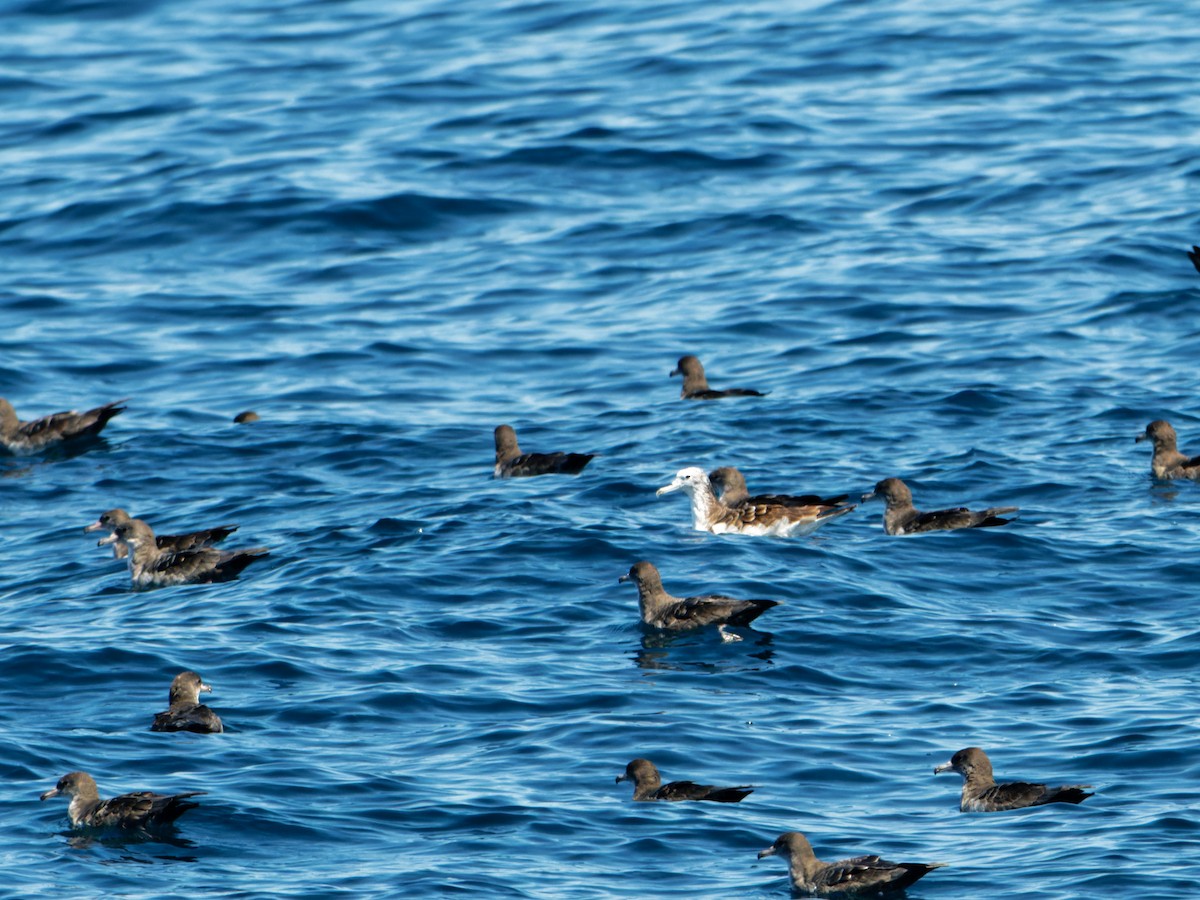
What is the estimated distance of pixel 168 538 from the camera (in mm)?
16875

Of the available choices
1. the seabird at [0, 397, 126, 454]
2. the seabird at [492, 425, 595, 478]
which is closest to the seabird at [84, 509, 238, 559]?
the seabird at [492, 425, 595, 478]

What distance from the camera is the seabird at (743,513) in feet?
56.6

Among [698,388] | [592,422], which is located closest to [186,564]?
[592,422]

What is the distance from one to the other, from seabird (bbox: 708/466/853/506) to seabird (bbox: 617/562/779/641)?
2588 mm

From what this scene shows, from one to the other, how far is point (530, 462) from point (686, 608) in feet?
14.6

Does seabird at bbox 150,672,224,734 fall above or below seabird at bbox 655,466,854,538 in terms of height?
above

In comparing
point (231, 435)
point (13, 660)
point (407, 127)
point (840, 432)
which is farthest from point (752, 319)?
point (13, 660)

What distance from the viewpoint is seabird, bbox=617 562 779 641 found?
14375mm

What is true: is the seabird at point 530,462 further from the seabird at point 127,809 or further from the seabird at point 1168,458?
the seabird at point 127,809

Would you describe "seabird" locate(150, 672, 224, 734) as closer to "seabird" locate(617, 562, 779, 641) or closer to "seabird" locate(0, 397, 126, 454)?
"seabird" locate(617, 562, 779, 641)

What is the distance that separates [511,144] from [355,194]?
9.22 ft

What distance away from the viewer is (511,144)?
29.8 metres

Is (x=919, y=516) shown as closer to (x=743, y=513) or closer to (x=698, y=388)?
(x=743, y=513)

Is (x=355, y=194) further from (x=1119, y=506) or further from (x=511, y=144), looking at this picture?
(x=1119, y=506)
